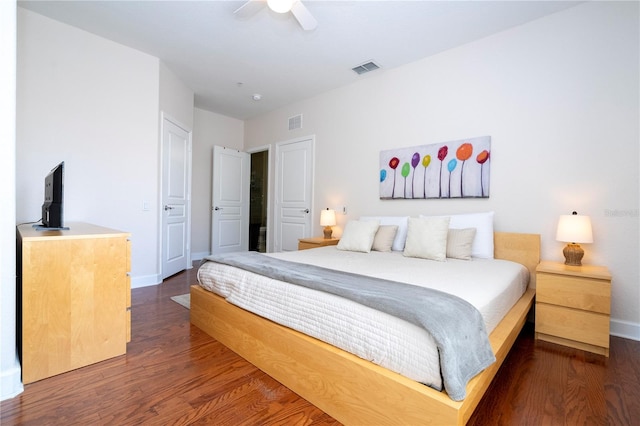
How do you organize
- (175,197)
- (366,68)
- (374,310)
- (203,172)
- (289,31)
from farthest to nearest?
(203,172) < (175,197) < (366,68) < (289,31) < (374,310)

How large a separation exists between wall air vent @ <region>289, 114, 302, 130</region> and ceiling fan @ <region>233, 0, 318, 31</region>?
7.15 ft

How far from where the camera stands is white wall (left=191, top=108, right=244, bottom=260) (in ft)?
16.4

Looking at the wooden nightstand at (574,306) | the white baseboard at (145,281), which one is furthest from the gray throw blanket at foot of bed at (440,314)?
the white baseboard at (145,281)

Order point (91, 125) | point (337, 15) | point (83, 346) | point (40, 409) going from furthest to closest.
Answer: point (91, 125) → point (337, 15) → point (83, 346) → point (40, 409)

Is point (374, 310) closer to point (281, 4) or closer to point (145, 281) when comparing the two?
point (281, 4)

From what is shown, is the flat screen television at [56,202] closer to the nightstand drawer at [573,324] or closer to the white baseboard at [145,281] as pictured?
the white baseboard at [145,281]

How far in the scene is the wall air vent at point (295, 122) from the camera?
180 inches

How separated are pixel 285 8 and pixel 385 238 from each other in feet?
7.06

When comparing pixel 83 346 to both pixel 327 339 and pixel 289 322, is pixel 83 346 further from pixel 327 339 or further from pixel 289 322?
pixel 327 339

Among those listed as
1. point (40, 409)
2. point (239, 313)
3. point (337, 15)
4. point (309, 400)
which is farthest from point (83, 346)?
point (337, 15)

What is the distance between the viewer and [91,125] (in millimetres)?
3010

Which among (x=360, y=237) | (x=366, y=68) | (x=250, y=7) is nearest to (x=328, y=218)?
(x=360, y=237)

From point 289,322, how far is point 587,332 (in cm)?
202

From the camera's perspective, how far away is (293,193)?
466 centimetres
